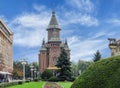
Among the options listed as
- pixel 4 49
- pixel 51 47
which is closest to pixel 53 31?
pixel 51 47

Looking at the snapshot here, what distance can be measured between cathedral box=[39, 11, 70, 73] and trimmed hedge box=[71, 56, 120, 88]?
136 metres

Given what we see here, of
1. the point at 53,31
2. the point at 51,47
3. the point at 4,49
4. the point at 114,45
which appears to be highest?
the point at 53,31

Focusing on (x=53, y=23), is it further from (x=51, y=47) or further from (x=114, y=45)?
(x=114, y=45)

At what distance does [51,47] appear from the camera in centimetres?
15012

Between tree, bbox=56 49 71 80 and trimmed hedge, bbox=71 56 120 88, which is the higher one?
tree, bbox=56 49 71 80

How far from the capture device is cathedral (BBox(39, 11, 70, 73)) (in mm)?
149625

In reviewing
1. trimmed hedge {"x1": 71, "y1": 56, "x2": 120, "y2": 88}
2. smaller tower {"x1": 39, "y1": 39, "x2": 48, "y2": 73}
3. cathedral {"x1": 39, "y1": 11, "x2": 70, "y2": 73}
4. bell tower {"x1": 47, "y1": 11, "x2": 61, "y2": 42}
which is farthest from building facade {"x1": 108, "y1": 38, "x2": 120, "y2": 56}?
trimmed hedge {"x1": 71, "y1": 56, "x2": 120, "y2": 88}

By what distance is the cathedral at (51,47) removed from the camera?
149625 millimetres

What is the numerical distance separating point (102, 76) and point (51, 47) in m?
138

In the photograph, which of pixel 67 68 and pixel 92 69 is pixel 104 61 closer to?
pixel 92 69

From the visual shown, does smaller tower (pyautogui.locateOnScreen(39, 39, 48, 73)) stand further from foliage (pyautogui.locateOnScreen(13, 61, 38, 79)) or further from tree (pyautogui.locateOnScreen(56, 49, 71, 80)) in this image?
tree (pyautogui.locateOnScreen(56, 49, 71, 80))

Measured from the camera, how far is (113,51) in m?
110

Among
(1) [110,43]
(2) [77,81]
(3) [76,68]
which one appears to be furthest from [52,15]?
(2) [77,81]

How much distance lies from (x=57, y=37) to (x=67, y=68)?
5586 centimetres
